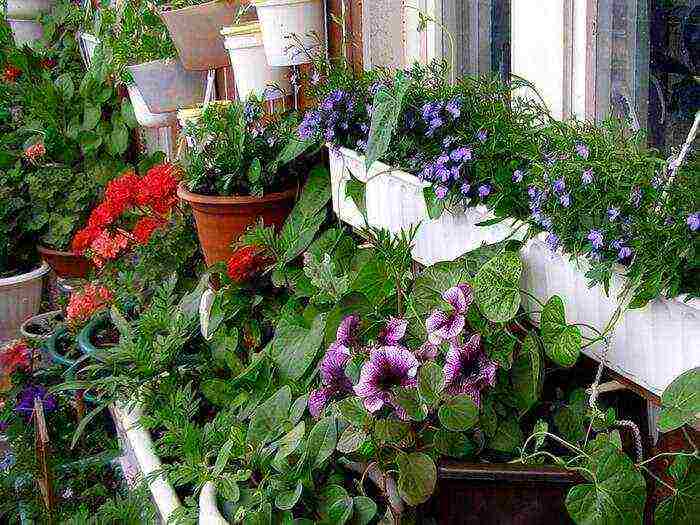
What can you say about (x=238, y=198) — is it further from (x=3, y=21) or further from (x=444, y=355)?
(x=3, y=21)

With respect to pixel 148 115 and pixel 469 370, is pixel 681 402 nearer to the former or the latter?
pixel 469 370

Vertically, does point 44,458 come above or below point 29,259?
above

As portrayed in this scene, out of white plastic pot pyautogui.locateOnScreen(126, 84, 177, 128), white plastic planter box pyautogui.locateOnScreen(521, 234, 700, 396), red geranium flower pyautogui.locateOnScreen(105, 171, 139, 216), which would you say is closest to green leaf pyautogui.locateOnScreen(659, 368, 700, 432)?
white plastic planter box pyautogui.locateOnScreen(521, 234, 700, 396)

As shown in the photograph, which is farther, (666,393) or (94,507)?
(94,507)

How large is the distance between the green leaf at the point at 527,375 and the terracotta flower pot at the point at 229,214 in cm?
81

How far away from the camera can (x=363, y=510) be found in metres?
1.17

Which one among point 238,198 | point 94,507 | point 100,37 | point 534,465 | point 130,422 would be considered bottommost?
point 94,507

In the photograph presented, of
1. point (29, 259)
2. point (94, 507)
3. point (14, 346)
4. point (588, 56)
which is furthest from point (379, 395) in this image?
point (29, 259)

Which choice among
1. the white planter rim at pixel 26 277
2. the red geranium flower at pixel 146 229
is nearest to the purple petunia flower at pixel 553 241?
the red geranium flower at pixel 146 229

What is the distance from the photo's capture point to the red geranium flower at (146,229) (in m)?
2.19

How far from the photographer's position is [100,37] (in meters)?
2.84

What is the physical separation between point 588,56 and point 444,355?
477 millimetres

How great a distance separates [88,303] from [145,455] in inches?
30.7

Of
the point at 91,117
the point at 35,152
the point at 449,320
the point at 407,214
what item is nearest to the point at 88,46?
the point at 91,117
